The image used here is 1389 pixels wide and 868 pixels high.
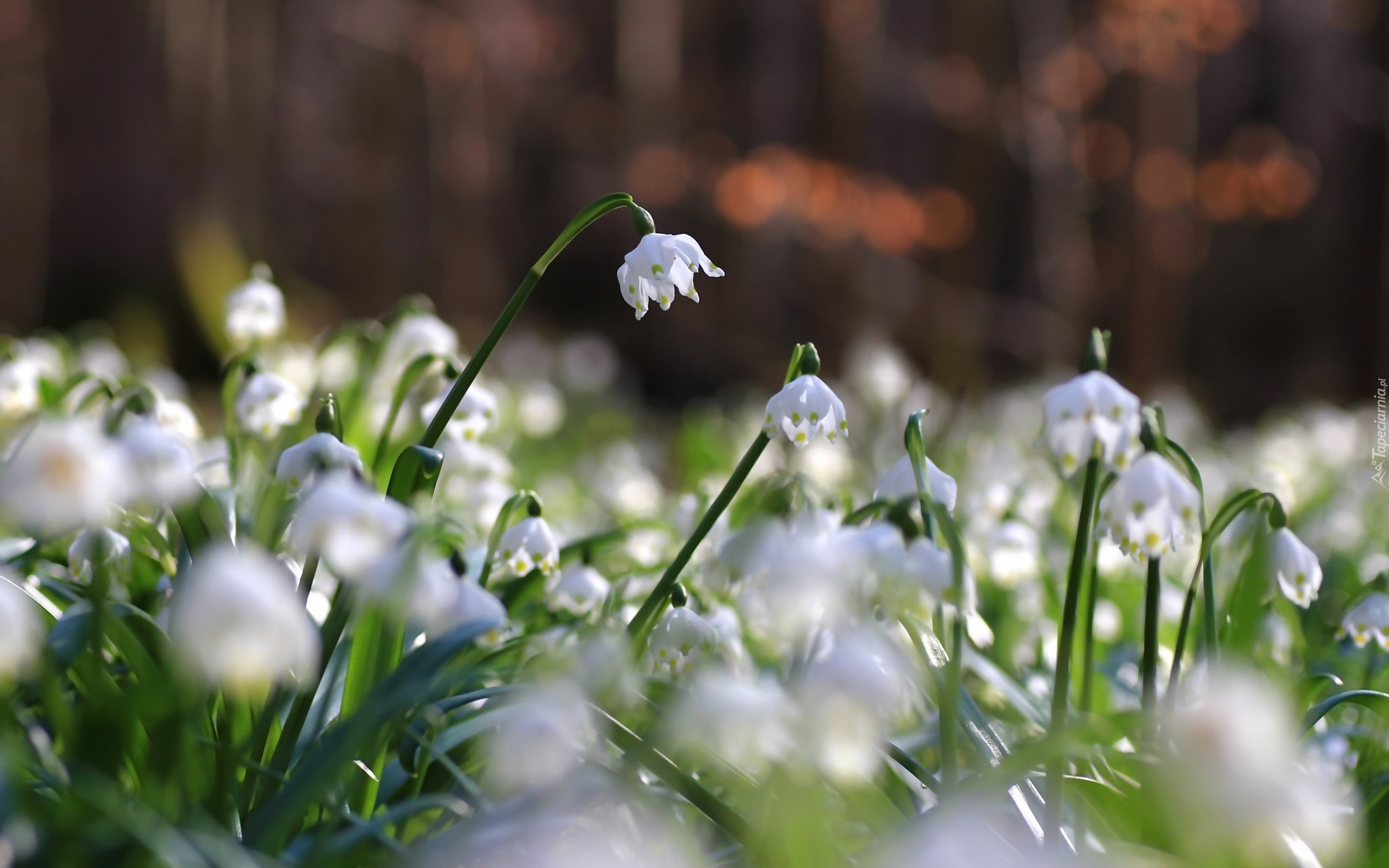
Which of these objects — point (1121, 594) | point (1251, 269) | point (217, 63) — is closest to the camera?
point (1121, 594)

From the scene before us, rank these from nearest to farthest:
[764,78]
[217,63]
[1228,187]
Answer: [1228,187]
[217,63]
[764,78]

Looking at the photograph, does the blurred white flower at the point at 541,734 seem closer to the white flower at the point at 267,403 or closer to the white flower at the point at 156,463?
the white flower at the point at 156,463

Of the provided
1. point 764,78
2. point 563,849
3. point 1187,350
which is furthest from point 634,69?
point 563,849

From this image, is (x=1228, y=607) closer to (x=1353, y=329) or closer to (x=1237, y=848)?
(x=1237, y=848)

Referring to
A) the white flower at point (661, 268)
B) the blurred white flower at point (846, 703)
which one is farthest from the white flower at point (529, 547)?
the blurred white flower at point (846, 703)

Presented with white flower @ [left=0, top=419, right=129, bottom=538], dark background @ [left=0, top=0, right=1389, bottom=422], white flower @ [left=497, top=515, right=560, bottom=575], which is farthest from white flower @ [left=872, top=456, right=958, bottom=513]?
dark background @ [left=0, top=0, right=1389, bottom=422]

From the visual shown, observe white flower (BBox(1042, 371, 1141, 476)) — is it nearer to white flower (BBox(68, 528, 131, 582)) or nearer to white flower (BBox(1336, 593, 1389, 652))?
white flower (BBox(1336, 593, 1389, 652))

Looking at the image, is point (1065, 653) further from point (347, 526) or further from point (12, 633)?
point (12, 633)
